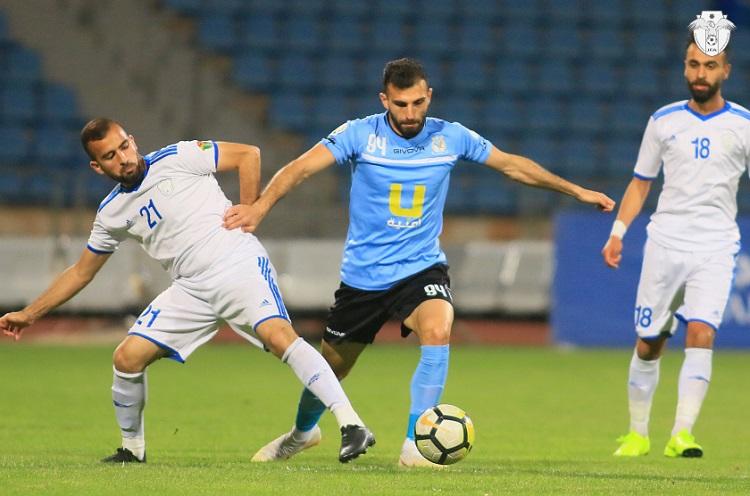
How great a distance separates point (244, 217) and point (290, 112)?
14.3 m

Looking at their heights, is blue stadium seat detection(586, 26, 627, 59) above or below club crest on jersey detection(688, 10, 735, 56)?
below

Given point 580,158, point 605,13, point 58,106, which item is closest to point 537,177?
point 58,106

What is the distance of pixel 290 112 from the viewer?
20.8m

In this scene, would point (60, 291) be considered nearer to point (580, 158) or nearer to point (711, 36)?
point (711, 36)

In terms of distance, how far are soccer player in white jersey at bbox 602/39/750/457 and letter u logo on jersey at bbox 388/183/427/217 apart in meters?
1.36

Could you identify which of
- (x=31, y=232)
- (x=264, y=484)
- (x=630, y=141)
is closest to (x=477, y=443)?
(x=264, y=484)

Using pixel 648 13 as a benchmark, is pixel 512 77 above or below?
below

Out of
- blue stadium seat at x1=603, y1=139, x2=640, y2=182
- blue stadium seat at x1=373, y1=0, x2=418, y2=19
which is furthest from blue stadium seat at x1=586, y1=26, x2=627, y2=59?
blue stadium seat at x1=373, y1=0, x2=418, y2=19

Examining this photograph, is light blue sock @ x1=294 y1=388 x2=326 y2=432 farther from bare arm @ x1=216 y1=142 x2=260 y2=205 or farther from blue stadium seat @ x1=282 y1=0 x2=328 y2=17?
blue stadium seat @ x1=282 y1=0 x2=328 y2=17

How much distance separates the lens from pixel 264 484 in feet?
19.0

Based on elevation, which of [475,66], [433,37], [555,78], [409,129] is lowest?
[555,78]

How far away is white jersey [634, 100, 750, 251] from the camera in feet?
25.7

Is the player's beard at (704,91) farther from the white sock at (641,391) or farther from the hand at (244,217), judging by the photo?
the hand at (244,217)

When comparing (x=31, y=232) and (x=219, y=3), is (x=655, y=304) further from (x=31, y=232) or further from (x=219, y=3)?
(x=219, y=3)
